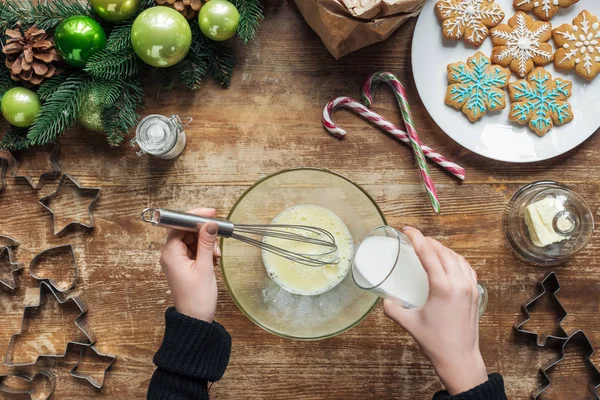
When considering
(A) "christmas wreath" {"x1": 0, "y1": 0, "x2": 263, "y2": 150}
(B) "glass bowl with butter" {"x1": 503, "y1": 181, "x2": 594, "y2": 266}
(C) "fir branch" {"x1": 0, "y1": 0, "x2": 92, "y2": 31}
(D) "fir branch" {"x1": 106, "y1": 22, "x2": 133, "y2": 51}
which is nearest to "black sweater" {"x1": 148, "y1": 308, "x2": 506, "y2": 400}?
(B) "glass bowl with butter" {"x1": 503, "y1": 181, "x2": 594, "y2": 266}

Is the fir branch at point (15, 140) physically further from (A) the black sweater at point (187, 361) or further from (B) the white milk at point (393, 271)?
(B) the white milk at point (393, 271)

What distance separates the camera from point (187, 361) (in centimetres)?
108

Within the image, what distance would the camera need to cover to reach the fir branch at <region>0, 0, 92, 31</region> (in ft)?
3.94

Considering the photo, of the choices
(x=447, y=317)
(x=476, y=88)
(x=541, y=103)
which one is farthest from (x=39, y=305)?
(x=541, y=103)

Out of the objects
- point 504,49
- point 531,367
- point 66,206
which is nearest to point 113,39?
point 66,206

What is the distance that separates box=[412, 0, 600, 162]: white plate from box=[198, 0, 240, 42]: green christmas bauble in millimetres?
419

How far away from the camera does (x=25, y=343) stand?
1321 mm

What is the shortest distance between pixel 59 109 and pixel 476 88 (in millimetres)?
934

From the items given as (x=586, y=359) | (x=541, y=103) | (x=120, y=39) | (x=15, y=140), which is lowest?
(x=586, y=359)

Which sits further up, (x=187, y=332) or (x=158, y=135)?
(x=158, y=135)

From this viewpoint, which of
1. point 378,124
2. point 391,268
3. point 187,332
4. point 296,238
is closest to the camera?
point 391,268

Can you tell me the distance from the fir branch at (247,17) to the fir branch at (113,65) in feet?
0.80

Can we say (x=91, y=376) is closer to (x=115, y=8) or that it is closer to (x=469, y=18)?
(x=115, y=8)

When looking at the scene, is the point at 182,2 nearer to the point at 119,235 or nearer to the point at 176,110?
the point at 176,110
